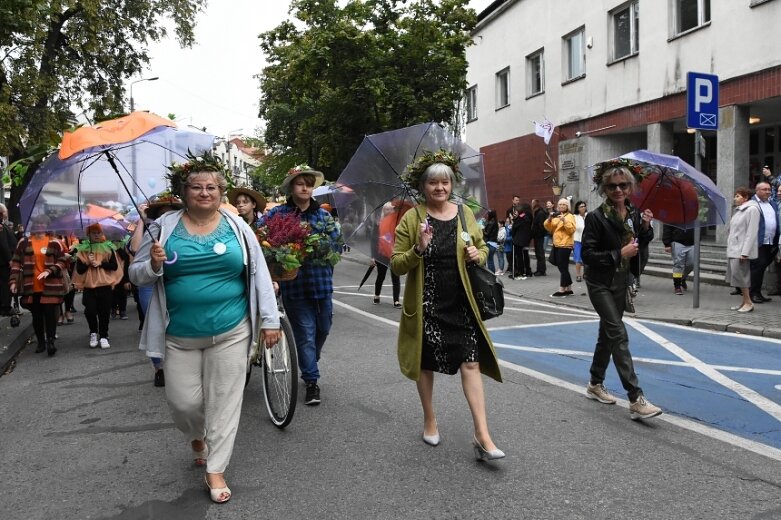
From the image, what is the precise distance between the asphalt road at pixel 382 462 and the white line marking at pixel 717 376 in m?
0.81

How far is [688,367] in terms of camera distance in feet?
21.9

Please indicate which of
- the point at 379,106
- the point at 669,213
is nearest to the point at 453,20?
the point at 379,106

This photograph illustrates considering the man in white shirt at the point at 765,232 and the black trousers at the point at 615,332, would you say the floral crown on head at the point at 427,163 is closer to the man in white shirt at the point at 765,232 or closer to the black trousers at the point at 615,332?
the black trousers at the point at 615,332

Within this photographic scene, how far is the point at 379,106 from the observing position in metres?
25.6

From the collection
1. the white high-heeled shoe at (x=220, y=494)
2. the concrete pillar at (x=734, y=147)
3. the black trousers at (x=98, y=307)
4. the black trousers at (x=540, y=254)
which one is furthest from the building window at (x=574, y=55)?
the white high-heeled shoe at (x=220, y=494)

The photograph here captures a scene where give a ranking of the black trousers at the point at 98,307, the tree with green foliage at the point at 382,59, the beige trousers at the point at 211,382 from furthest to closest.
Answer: the tree with green foliage at the point at 382,59 → the black trousers at the point at 98,307 → the beige trousers at the point at 211,382

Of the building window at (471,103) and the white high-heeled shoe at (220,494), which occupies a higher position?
the building window at (471,103)

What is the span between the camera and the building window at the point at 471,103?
27.5 meters

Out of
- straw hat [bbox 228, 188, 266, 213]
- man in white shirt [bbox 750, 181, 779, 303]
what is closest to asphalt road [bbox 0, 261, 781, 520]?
straw hat [bbox 228, 188, 266, 213]

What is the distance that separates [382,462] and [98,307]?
235 inches

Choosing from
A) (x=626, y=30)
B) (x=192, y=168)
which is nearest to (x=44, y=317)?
(x=192, y=168)

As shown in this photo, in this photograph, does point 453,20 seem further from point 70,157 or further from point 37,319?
point 70,157

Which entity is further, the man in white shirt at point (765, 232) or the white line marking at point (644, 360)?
the man in white shirt at point (765, 232)

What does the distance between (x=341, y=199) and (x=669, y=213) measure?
10.8 feet
